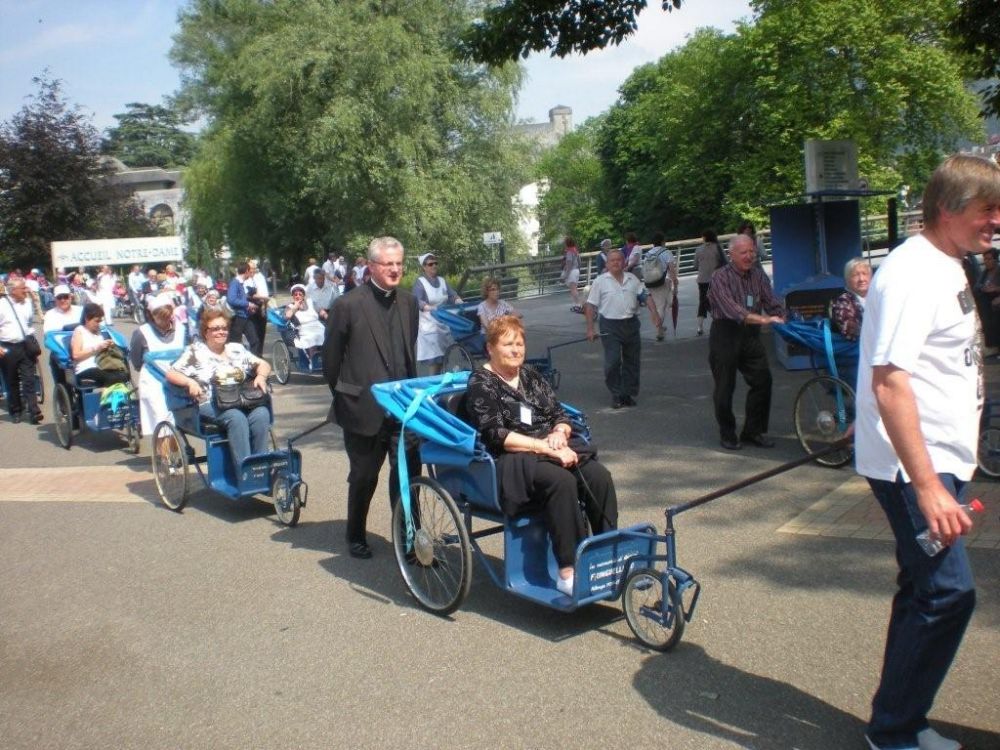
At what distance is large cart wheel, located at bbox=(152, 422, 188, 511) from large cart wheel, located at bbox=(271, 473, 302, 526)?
98 cm

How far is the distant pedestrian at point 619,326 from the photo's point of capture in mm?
12234

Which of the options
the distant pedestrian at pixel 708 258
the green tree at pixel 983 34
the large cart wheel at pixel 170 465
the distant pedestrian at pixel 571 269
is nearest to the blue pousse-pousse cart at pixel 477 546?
the large cart wheel at pixel 170 465

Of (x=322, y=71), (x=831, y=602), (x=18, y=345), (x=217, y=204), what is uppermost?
(x=322, y=71)

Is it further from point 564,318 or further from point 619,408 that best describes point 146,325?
point 564,318

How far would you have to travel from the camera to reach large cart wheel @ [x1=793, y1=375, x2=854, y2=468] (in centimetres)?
907

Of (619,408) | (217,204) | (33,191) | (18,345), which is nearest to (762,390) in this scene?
(619,408)

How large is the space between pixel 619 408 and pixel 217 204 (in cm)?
3695

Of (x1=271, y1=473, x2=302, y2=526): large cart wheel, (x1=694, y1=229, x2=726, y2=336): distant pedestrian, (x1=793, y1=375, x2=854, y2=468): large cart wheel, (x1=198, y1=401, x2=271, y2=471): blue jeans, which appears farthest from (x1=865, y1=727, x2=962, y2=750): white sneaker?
(x1=694, y1=229, x2=726, y2=336): distant pedestrian

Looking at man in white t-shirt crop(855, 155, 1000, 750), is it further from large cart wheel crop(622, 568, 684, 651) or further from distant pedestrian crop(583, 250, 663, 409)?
distant pedestrian crop(583, 250, 663, 409)

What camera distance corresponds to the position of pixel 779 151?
49.1 meters

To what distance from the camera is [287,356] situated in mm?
17438

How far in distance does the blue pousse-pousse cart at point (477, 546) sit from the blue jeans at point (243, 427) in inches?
95.5

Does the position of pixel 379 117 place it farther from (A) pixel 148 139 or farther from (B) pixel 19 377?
(A) pixel 148 139

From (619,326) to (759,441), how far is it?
2761 millimetres
